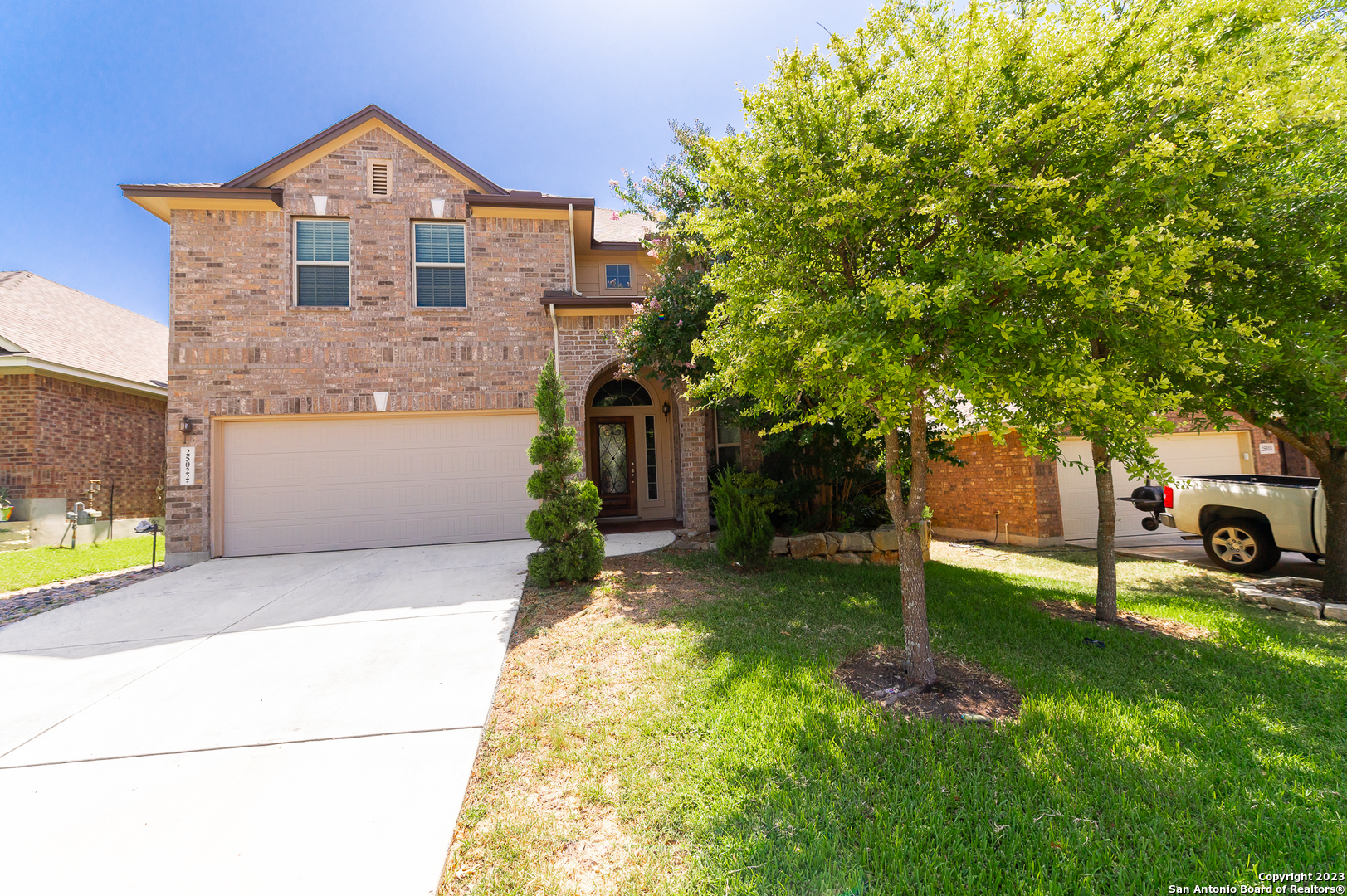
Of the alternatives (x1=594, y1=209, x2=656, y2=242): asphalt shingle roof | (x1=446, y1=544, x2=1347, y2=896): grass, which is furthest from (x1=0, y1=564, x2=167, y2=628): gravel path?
(x1=594, y1=209, x2=656, y2=242): asphalt shingle roof

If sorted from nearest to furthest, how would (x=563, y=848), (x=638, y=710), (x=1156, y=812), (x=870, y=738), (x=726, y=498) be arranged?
(x=563, y=848)
(x=1156, y=812)
(x=870, y=738)
(x=638, y=710)
(x=726, y=498)

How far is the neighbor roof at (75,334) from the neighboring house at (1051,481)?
17864mm

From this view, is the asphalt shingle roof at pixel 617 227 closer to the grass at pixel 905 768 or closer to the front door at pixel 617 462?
the front door at pixel 617 462

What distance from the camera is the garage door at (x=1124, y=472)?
10203 mm

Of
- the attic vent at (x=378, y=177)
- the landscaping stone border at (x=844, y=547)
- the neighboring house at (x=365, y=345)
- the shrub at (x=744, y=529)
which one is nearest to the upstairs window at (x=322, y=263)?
the neighboring house at (x=365, y=345)

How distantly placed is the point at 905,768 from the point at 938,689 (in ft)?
3.61

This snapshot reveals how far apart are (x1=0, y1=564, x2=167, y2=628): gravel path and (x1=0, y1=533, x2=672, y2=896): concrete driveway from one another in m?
0.60

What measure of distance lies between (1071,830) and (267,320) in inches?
446

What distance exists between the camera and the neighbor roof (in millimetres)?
10828

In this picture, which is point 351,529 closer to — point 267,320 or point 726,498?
point 267,320

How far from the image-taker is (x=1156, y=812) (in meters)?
2.14

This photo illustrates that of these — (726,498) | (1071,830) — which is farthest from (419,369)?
(1071,830)

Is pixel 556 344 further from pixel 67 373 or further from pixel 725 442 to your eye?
pixel 67 373

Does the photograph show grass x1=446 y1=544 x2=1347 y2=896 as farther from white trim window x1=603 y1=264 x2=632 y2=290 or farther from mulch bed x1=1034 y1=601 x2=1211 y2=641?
white trim window x1=603 y1=264 x2=632 y2=290
